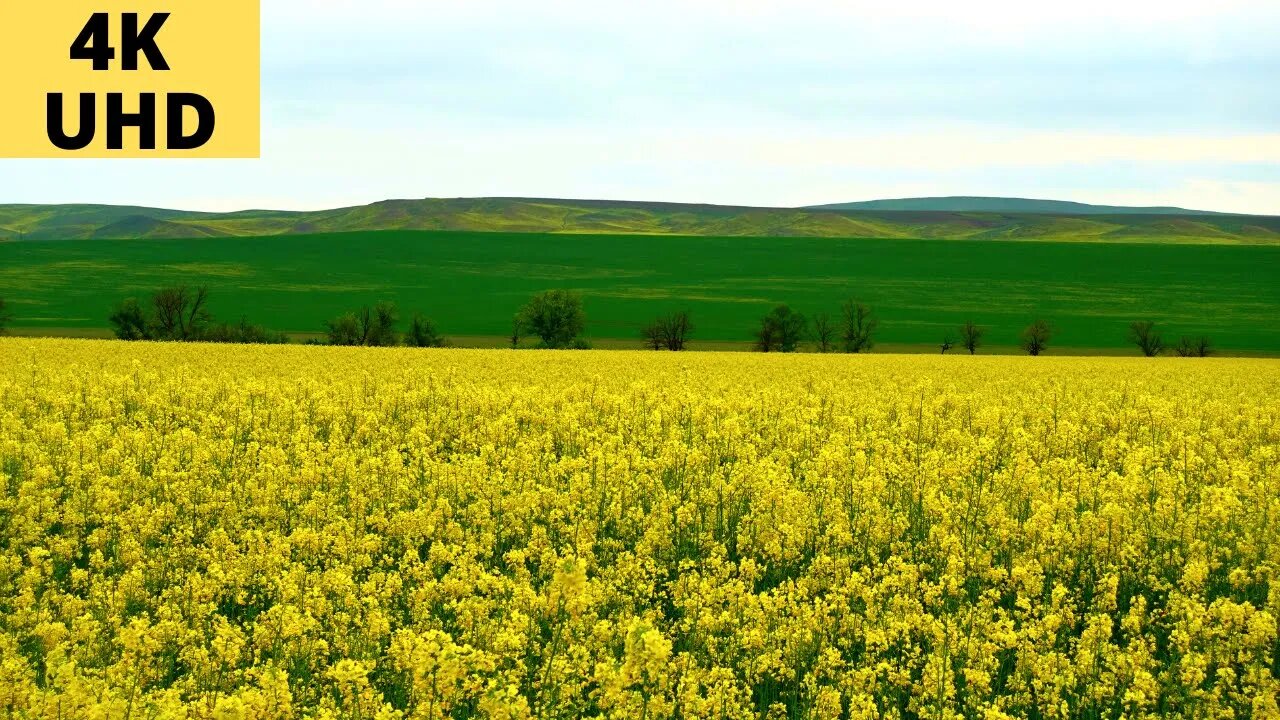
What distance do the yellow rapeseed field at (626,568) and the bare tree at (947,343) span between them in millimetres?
69556

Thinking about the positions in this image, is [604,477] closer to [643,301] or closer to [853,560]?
[853,560]

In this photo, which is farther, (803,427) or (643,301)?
(643,301)

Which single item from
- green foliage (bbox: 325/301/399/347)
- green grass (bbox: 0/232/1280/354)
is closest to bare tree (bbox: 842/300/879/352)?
green grass (bbox: 0/232/1280/354)

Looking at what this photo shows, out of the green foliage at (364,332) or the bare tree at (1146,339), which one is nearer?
the green foliage at (364,332)

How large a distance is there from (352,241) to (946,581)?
14693cm

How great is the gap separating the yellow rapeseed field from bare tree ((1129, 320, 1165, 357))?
75.9 m

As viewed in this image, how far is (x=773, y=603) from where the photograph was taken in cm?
658

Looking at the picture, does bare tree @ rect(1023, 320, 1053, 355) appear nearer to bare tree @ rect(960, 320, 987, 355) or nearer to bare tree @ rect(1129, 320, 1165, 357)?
bare tree @ rect(960, 320, 987, 355)

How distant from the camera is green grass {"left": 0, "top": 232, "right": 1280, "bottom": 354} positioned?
97375 millimetres

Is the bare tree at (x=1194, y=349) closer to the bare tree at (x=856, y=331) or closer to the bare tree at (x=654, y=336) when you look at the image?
the bare tree at (x=856, y=331)

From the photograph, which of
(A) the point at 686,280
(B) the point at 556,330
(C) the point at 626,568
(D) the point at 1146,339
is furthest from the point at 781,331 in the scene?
(C) the point at 626,568

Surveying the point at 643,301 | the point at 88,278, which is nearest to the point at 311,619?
the point at 643,301

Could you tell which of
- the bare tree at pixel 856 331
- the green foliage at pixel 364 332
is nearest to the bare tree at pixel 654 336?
the bare tree at pixel 856 331

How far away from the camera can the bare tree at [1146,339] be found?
272 feet
